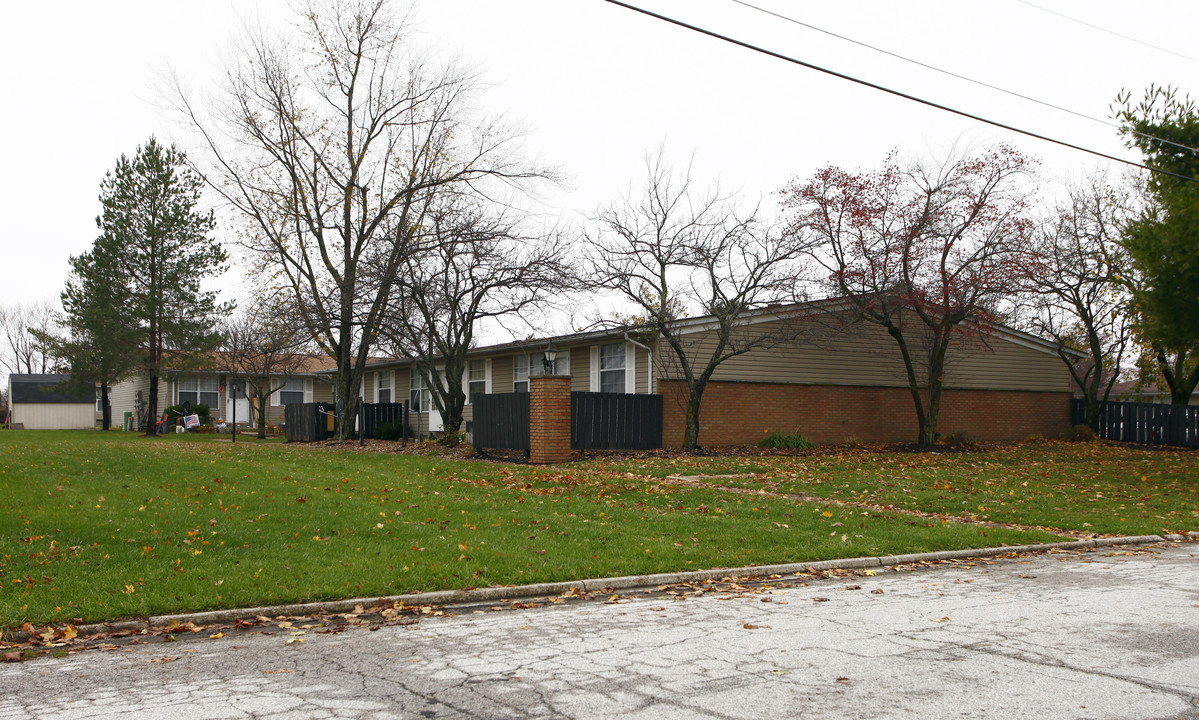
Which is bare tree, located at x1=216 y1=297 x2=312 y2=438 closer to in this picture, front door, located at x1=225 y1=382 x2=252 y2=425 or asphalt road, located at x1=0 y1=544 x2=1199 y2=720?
front door, located at x1=225 y1=382 x2=252 y2=425

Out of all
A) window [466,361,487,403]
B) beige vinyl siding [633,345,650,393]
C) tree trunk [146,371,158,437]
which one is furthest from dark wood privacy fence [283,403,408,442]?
beige vinyl siding [633,345,650,393]

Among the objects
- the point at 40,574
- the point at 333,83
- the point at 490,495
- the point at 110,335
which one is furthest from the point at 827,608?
the point at 110,335

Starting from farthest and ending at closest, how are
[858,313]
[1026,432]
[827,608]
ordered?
[1026,432]
[858,313]
[827,608]

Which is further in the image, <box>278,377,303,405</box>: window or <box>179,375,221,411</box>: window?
<box>278,377,303,405</box>: window

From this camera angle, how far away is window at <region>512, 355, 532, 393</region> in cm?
3012

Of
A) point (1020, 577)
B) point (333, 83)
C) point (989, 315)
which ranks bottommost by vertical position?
point (1020, 577)

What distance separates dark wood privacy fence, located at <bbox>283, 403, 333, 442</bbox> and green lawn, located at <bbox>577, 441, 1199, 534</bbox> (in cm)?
1738

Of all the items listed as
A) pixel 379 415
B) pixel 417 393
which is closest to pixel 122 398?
pixel 379 415

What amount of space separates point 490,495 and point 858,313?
47.7 feet

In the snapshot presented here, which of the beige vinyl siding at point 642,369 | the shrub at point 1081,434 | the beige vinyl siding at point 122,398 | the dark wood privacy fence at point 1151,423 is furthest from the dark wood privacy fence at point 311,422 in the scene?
the dark wood privacy fence at point 1151,423

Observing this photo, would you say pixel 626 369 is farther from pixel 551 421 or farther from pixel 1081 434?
pixel 1081 434

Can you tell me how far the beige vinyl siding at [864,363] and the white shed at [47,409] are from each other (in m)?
50.1

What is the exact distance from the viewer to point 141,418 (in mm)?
49594

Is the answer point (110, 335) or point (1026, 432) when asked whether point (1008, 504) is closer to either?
Answer: point (1026, 432)
